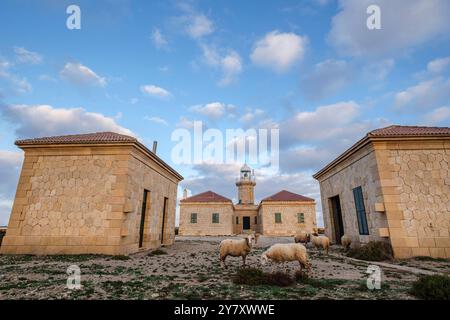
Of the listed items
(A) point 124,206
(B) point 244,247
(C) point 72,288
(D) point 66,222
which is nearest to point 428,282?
(B) point 244,247

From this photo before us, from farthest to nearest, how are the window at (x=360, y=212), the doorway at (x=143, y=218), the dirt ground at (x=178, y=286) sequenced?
1. the doorway at (x=143, y=218)
2. the window at (x=360, y=212)
3. the dirt ground at (x=178, y=286)

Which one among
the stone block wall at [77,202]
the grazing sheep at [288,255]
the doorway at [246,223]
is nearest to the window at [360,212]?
the grazing sheep at [288,255]

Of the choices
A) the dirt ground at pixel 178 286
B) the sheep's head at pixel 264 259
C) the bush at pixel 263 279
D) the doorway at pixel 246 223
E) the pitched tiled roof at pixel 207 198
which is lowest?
the dirt ground at pixel 178 286

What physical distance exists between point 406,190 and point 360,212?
2.37 m

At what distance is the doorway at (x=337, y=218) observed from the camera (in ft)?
47.5

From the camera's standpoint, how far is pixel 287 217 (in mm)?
29812

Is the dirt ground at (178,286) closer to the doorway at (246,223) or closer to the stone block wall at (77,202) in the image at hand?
the stone block wall at (77,202)

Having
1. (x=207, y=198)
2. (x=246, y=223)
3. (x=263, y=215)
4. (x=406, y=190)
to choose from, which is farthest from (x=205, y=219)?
(x=406, y=190)

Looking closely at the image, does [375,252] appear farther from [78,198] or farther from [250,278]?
[78,198]

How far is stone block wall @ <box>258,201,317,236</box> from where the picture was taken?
29.4 m

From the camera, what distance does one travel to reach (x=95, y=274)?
590 centimetres

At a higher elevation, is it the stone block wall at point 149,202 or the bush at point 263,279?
the stone block wall at point 149,202

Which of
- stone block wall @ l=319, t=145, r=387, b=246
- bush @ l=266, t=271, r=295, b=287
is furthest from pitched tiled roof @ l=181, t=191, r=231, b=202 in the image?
bush @ l=266, t=271, r=295, b=287

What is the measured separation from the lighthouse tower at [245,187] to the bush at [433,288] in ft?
118
